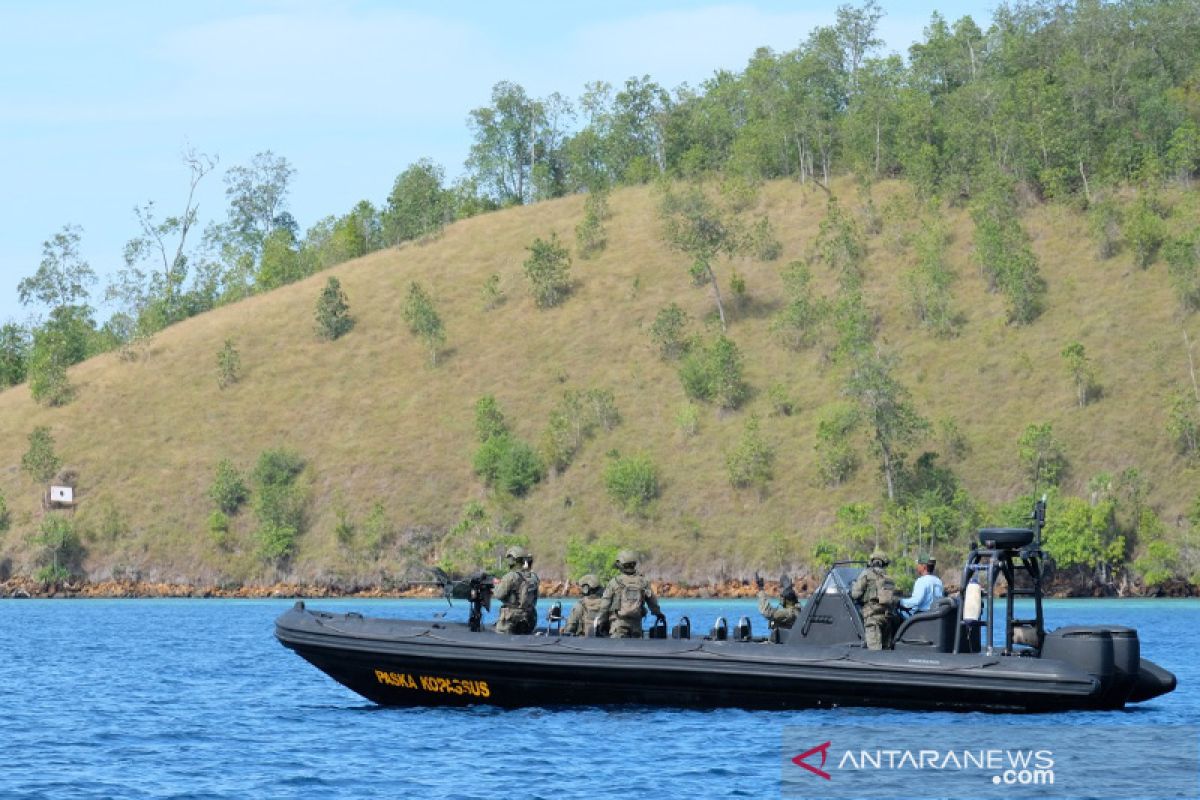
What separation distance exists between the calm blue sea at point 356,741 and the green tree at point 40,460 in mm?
65491

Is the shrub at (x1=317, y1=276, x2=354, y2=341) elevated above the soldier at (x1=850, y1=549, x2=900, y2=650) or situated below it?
above

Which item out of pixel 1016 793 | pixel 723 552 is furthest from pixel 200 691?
pixel 723 552

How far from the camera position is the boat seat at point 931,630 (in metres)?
22.9

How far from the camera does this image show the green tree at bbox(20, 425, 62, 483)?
9625cm

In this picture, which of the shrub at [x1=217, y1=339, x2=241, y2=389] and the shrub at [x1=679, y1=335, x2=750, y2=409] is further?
the shrub at [x1=217, y1=339, x2=241, y2=389]

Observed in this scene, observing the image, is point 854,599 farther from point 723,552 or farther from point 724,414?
point 724,414

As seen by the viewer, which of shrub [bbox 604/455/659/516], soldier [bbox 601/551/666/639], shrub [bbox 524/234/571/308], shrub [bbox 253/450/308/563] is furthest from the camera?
shrub [bbox 524/234/571/308]

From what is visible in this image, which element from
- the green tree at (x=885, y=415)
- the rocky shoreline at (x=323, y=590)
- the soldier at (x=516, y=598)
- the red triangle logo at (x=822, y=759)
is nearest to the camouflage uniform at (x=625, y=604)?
the soldier at (x=516, y=598)

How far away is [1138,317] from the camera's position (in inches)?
3531

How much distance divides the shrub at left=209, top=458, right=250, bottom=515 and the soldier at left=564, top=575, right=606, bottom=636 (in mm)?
71709

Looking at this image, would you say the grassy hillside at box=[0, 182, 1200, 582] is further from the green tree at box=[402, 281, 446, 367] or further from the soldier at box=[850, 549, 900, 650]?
the soldier at box=[850, 549, 900, 650]

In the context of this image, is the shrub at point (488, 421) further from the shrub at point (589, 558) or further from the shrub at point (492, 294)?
the shrub at point (492, 294)

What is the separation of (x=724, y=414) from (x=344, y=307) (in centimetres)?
3198

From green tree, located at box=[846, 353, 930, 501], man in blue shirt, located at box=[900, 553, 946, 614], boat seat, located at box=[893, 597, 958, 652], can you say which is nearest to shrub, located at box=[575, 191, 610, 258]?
green tree, located at box=[846, 353, 930, 501]
